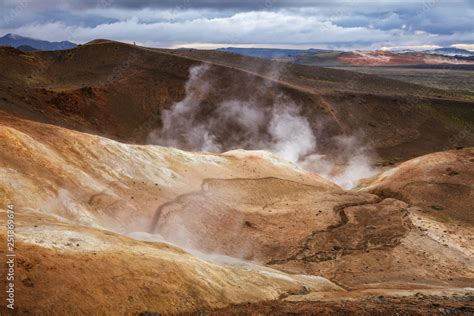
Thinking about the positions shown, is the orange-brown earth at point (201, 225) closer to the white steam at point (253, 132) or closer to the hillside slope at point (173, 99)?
the hillside slope at point (173, 99)

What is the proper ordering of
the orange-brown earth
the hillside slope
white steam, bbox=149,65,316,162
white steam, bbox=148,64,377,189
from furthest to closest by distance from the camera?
white steam, bbox=149,65,316,162 → the hillside slope → white steam, bbox=148,64,377,189 → the orange-brown earth

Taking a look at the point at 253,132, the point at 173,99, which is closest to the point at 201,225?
the point at 253,132

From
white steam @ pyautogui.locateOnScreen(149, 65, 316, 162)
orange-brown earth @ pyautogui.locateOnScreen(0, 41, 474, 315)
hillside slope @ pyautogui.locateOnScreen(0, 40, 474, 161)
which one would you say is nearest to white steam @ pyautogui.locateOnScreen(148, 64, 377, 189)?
white steam @ pyautogui.locateOnScreen(149, 65, 316, 162)

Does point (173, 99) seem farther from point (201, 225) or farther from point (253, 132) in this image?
point (201, 225)

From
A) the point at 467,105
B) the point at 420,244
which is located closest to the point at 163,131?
the point at 420,244

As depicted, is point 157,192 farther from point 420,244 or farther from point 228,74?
point 228,74

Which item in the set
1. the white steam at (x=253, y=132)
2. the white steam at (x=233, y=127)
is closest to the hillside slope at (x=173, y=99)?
the white steam at (x=253, y=132)

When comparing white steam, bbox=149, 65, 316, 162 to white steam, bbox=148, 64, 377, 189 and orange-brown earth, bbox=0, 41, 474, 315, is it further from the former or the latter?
orange-brown earth, bbox=0, 41, 474, 315
